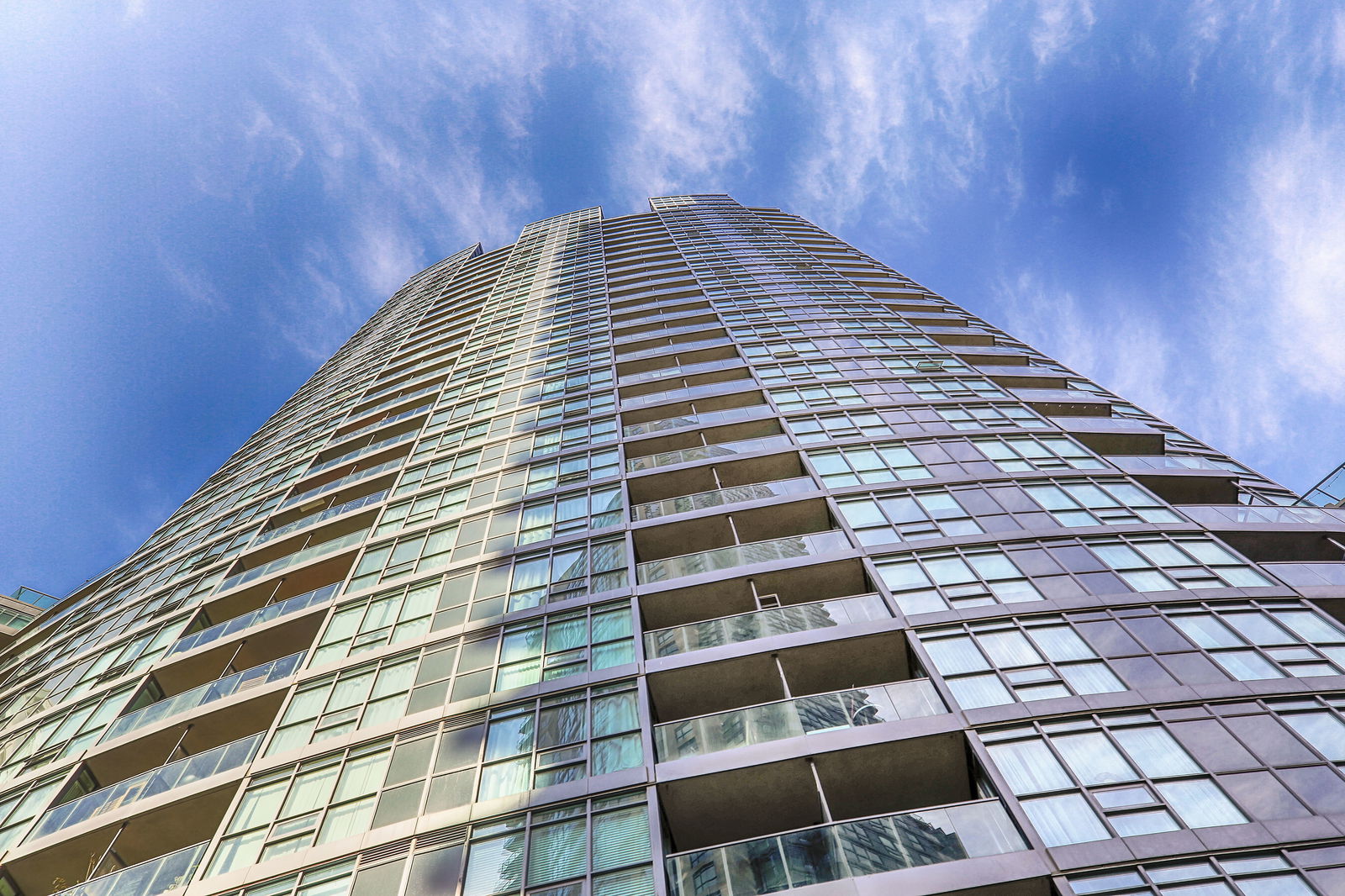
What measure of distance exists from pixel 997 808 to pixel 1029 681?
9.80 ft

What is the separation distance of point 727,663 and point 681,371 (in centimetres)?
1587

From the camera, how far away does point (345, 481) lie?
2881cm

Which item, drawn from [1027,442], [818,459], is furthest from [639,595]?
[1027,442]

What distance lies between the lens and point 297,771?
15727 millimetres

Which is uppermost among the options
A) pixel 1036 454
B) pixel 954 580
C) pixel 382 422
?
pixel 382 422

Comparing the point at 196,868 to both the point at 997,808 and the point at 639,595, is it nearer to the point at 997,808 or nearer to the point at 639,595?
the point at 639,595

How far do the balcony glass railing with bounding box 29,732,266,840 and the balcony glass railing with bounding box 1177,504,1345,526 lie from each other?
22.9 m

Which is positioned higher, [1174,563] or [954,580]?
[954,580]

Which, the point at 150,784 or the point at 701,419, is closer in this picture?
the point at 150,784

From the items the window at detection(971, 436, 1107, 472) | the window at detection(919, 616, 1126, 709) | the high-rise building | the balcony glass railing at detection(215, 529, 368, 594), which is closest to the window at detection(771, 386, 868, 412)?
the high-rise building

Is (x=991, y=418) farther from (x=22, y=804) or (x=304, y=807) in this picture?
(x=22, y=804)

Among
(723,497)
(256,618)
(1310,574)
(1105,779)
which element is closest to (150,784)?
(256,618)

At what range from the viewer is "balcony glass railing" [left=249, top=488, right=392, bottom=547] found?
26266 millimetres

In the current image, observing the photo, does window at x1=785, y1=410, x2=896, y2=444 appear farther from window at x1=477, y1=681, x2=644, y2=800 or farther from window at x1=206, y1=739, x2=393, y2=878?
window at x1=206, y1=739, x2=393, y2=878
